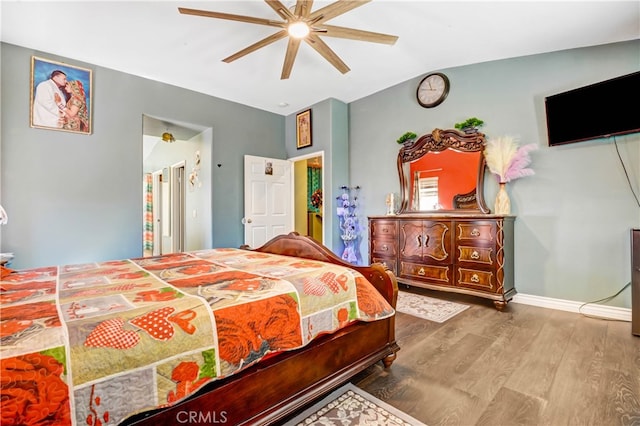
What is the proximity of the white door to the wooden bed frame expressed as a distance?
120 inches

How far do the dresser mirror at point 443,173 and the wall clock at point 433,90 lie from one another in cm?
44

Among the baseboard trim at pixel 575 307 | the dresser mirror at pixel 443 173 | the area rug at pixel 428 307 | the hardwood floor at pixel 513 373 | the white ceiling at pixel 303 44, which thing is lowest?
the area rug at pixel 428 307

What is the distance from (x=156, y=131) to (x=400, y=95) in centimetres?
381

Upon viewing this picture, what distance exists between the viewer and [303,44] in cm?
309

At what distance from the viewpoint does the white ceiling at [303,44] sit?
2.46 m

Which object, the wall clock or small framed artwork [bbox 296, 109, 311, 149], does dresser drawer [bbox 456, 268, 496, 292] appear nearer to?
the wall clock

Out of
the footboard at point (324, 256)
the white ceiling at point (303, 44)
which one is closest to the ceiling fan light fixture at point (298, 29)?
the white ceiling at point (303, 44)

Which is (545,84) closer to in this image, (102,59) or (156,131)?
(102,59)

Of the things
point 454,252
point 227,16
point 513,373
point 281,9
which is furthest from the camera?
point 454,252

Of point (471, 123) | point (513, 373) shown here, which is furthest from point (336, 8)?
point (513, 373)

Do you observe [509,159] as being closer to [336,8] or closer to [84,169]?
[336,8]

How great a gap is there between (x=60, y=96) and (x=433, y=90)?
4.45 m

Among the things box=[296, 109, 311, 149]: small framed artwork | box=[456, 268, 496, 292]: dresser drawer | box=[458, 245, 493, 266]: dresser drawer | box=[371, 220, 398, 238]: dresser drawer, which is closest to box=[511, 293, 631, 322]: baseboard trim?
box=[456, 268, 496, 292]: dresser drawer

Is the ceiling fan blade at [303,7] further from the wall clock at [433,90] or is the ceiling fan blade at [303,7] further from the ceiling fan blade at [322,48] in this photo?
the wall clock at [433,90]
